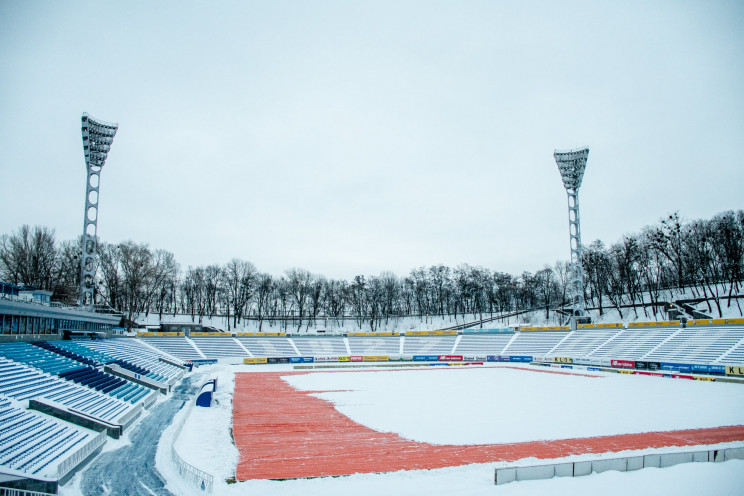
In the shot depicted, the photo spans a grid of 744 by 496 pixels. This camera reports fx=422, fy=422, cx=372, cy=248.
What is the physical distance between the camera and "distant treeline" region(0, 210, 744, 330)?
59.6 metres

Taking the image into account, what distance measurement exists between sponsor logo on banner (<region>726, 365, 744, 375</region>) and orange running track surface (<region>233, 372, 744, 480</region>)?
71.2 ft

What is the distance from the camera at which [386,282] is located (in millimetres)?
97750

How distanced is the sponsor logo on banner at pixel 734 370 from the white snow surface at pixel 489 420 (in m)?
→ 4.02

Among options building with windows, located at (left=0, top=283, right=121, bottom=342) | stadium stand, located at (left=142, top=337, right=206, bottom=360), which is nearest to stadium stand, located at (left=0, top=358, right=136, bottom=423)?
building with windows, located at (left=0, top=283, right=121, bottom=342)

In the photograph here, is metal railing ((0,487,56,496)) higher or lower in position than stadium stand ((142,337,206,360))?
higher

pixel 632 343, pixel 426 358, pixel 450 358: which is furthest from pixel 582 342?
pixel 426 358

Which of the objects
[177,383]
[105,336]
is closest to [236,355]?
[105,336]

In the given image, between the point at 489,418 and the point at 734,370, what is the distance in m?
28.2

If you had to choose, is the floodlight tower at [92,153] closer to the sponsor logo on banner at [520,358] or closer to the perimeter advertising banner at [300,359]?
the perimeter advertising banner at [300,359]

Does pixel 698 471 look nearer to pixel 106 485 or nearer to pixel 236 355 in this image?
pixel 106 485

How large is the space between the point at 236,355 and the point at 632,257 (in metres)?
64.4

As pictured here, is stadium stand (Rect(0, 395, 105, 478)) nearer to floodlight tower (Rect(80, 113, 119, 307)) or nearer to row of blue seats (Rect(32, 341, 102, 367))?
row of blue seats (Rect(32, 341, 102, 367))

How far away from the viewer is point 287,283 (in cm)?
9138

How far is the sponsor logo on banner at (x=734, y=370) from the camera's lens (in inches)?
1391
